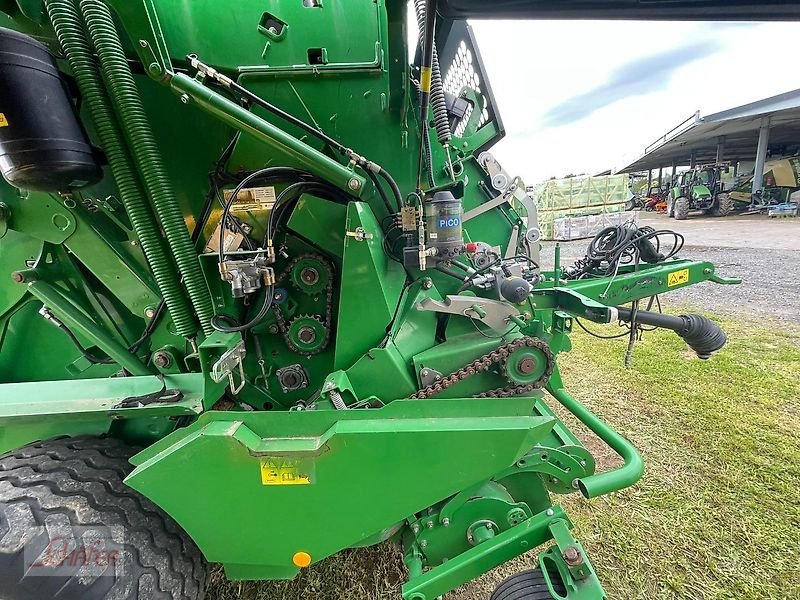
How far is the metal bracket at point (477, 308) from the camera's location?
6.74ft

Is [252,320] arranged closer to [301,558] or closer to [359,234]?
[359,234]

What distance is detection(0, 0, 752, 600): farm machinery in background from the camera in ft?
4.93

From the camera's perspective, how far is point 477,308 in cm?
A: 207

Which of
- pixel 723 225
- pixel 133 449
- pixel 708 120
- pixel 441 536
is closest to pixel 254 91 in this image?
pixel 133 449

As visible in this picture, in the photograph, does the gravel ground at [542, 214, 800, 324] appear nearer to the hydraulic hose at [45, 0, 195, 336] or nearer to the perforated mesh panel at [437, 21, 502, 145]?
the perforated mesh panel at [437, 21, 502, 145]

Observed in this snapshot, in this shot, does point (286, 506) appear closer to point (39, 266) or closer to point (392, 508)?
point (392, 508)

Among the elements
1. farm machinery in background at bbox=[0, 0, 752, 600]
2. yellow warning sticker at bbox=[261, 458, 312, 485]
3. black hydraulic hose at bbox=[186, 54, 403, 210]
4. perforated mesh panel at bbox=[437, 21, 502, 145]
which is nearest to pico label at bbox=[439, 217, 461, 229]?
farm machinery in background at bbox=[0, 0, 752, 600]

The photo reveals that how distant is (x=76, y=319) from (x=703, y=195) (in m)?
28.4

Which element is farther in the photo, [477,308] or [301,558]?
[477,308]

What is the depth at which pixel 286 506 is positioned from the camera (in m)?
1.58

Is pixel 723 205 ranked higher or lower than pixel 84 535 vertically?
lower

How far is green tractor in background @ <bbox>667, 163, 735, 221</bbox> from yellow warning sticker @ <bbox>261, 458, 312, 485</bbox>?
27.2 meters

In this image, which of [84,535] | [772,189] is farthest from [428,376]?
[772,189]

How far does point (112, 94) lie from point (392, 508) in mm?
1982
